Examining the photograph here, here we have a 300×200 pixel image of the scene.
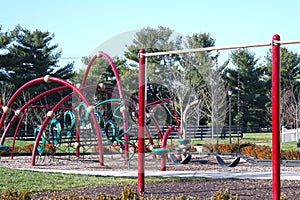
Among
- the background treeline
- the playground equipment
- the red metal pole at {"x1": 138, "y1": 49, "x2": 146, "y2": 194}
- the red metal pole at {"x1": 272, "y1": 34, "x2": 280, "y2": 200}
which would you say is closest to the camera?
the red metal pole at {"x1": 272, "y1": 34, "x2": 280, "y2": 200}

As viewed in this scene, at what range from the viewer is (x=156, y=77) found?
110 feet

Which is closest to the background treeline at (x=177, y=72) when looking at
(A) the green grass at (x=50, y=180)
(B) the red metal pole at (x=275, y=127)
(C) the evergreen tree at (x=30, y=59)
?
(C) the evergreen tree at (x=30, y=59)

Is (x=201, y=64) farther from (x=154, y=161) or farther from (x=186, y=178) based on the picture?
(x=186, y=178)

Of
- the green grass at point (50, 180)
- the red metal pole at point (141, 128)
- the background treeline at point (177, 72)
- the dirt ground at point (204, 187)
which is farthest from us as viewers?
the background treeline at point (177, 72)

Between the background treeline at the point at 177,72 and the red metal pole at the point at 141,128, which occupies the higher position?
the background treeline at the point at 177,72

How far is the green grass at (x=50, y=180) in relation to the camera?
8.69m

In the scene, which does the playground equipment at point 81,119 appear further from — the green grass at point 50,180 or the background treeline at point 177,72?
the background treeline at point 177,72

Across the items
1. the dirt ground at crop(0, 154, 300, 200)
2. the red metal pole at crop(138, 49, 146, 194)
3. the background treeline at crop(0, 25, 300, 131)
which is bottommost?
the dirt ground at crop(0, 154, 300, 200)

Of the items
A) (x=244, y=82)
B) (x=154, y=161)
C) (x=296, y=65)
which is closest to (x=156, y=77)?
(x=244, y=82)

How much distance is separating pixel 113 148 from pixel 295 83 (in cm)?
2486

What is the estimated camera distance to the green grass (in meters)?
8.69

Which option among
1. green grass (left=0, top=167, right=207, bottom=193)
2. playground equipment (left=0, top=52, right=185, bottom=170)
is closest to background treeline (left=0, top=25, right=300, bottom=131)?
playground equipment (left=0, top=52, right=185, bottom=170)

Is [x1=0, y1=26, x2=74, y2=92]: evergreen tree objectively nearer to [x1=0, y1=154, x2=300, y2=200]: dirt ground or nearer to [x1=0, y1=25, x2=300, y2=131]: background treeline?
[x1=0, y1=25, x2=300, y2=131]: background treeline

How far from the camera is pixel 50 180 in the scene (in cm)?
958
